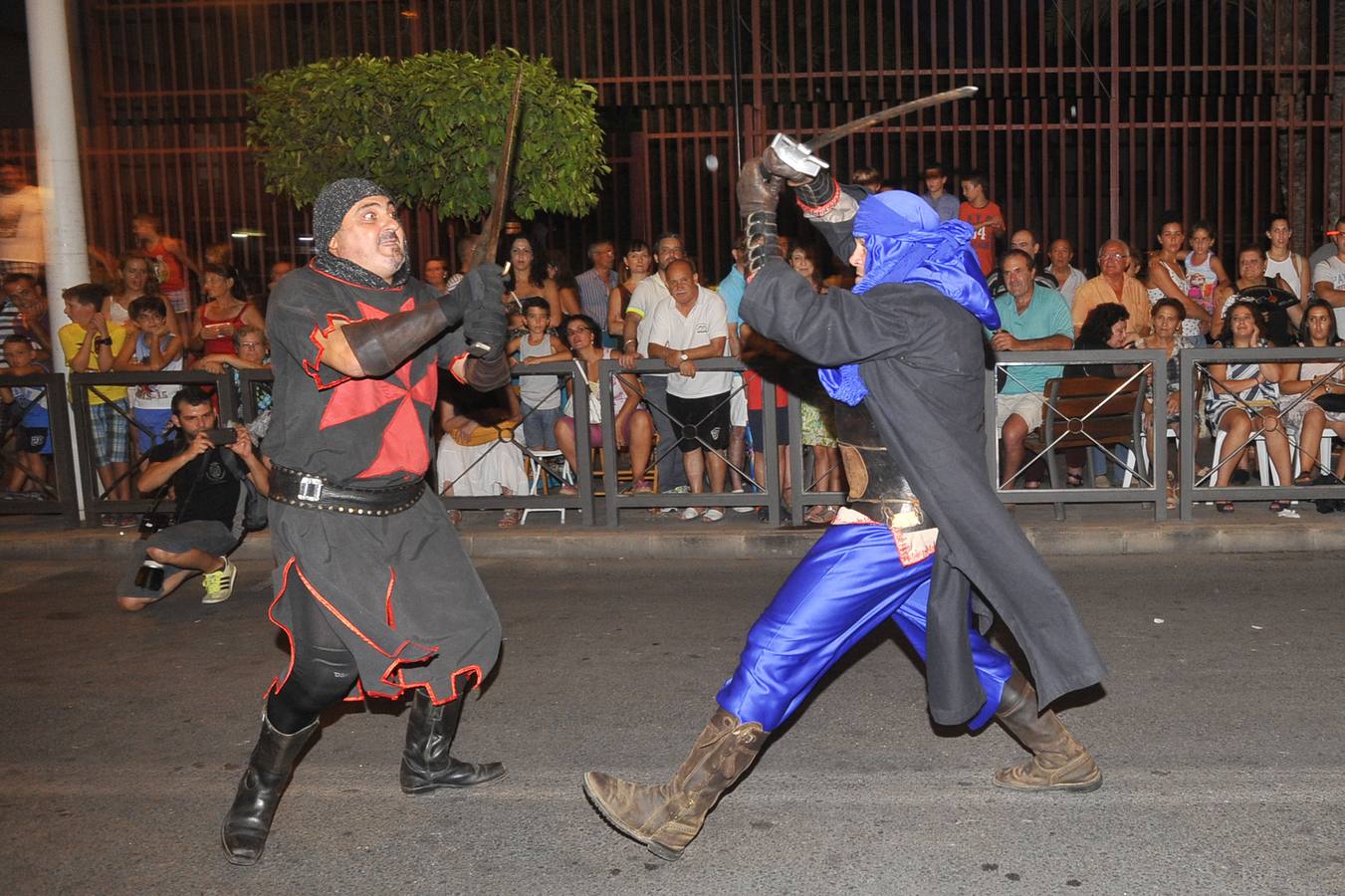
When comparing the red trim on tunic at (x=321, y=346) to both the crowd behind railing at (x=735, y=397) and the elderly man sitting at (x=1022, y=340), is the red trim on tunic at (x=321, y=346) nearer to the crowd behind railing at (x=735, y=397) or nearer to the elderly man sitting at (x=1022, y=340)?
the crowd behind railing at (x=735, y=397)

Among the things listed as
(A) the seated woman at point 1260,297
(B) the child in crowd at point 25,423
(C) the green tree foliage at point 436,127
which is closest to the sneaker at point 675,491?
(C) the green tree foliage at point 436,127

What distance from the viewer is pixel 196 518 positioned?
7.37 meters

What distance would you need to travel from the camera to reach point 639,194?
43.4 ft

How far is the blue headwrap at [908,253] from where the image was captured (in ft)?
12.4

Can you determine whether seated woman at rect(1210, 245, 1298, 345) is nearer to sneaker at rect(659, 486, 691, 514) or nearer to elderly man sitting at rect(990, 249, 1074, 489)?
elderly man sitting at rect(990, 249, 1074, 489)

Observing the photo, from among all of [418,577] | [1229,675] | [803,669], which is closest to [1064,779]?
[803,669]

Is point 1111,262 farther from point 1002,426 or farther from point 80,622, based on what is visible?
point 80,622

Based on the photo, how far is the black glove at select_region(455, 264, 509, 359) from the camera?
3773 millimetres

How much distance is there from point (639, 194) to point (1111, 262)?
192 inches

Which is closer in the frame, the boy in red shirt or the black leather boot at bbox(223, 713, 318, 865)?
the black leather boot at bbox(223, 713, 318, 865)

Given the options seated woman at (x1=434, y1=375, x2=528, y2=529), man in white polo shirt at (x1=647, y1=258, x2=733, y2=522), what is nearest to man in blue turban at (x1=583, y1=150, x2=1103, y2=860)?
man in white polo shirt at (x1=647, y1=258, x2=733, y2=522)

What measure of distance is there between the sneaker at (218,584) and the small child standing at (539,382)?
91.7 inches

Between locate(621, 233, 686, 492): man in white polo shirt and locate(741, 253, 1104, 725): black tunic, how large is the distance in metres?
5.03

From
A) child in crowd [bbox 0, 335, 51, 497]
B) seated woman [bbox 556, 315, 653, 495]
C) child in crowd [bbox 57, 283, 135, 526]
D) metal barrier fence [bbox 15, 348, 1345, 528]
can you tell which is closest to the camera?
metal barrier fence [bbox 15, 348, 1345, 528]
